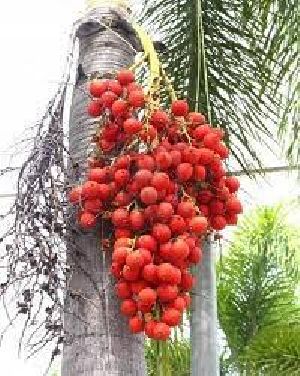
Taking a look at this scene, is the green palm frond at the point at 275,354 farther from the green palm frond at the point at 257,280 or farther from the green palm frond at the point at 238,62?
the green palm frond at the point at 238,62

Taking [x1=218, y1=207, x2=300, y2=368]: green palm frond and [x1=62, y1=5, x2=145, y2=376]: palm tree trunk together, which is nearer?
[x1=62, y1=5, x2=145, y2=376]: palm tree trunk

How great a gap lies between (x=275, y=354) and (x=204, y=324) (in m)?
2.64

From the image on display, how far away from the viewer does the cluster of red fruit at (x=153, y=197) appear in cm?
129

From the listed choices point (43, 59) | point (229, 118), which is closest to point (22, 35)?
point (43, 59)

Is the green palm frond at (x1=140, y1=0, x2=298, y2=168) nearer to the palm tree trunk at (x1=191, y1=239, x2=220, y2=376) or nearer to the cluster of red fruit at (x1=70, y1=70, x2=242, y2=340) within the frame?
the palm tree trunk at (x1=191, y1=239, x2=220, y2=376)

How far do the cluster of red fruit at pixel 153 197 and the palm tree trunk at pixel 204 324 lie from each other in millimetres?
799

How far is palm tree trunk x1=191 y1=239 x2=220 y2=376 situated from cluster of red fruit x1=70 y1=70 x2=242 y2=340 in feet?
2.62

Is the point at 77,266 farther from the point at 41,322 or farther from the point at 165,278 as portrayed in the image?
the point at 165,278

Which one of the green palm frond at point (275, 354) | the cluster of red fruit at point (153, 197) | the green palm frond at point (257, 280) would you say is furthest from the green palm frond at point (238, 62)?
the green palm frond at point (257, 280)

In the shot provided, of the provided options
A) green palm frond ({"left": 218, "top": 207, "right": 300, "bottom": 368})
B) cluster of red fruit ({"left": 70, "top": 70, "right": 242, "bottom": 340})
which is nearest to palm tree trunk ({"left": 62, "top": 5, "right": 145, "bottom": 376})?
cluster of red fruit ({"left": 70, "top": 70, "right": 242, "bottom": 340})

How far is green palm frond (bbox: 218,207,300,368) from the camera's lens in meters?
5.51

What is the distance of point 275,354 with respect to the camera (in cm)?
483

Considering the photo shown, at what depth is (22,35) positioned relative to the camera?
598 cm

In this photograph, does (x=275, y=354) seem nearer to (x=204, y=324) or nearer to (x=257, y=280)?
(x=257, y=280)
